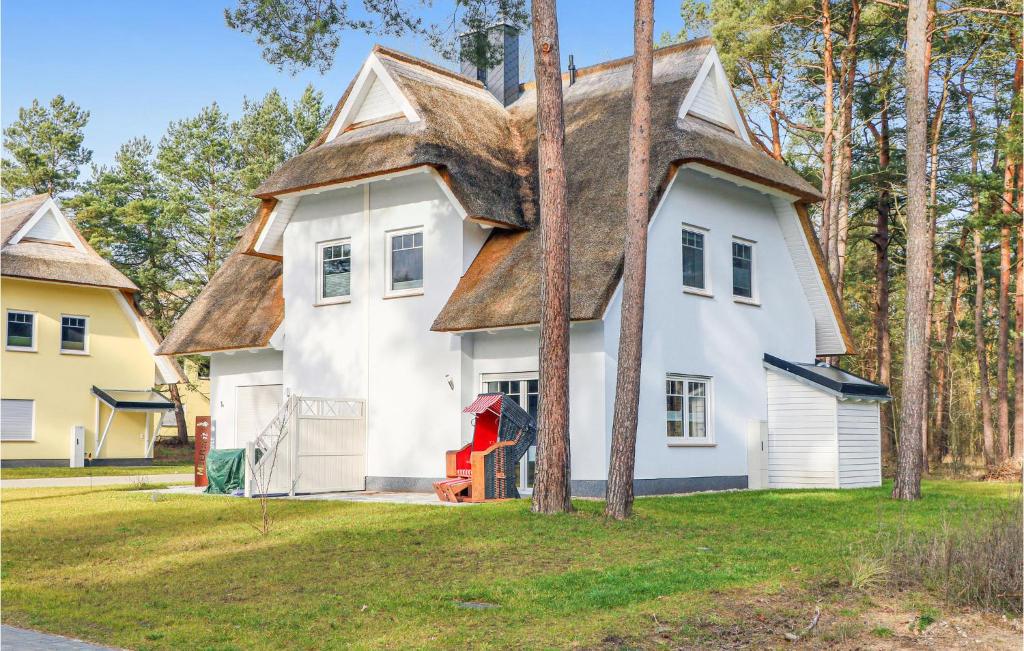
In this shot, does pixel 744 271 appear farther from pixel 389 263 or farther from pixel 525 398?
pixel 389 263

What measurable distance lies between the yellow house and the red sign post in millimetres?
13123

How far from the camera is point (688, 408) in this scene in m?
20.0

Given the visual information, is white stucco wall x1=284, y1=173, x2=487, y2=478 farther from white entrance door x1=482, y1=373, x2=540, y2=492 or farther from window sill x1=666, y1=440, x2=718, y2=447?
window sill x1=666, y1=440, x2=718, y2=447

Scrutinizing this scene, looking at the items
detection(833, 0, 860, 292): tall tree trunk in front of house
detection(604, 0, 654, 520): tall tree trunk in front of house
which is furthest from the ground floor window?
detection(833, 0, 860, 292): tall tree trunk in front of house

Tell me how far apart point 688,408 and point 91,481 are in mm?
15303

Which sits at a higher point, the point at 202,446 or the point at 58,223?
the point at 58,223

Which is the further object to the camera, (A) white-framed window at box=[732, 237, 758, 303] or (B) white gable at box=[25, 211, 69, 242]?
(B) white gable at box=[25, 211, 69, 242]

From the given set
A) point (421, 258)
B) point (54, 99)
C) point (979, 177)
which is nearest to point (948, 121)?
point (979, 177)

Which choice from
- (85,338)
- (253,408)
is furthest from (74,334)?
(253,408)

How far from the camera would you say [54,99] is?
157 feet

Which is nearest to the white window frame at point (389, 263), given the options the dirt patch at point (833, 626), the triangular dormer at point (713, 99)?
the triangular dormer at point (713, 99)

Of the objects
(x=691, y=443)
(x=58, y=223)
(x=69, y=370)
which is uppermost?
(x=58, y=223)

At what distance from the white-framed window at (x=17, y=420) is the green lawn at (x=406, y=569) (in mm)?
20573

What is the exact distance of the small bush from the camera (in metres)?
8.12
